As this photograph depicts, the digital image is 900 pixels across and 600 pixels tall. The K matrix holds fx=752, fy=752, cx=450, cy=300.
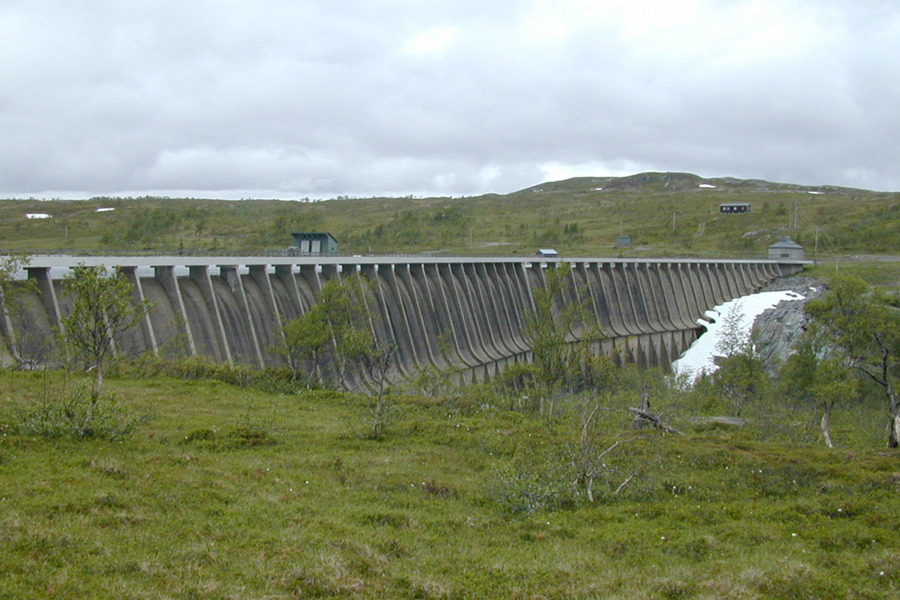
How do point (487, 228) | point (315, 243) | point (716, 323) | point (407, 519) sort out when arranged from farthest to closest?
point (487, 228), point (716, 323), point (315, 243), point (407, 519)

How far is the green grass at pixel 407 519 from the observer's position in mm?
10586

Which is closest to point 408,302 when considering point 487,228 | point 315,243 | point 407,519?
point 315,243

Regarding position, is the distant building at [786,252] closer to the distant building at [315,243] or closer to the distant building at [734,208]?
the distant building at [734,208]

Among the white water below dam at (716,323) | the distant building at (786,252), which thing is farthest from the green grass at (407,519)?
the distant building at (786,252)

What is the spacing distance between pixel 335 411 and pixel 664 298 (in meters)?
75.1

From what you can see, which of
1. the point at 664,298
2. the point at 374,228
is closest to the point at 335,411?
Result: the point at 664,298

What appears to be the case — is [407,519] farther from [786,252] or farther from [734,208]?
[734,208]

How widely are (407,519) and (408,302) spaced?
42557mm

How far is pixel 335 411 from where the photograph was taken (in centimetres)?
2723

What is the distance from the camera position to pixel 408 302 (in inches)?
2221

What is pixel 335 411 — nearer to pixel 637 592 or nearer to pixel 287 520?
pixel 287 520

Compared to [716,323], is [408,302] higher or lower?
higher

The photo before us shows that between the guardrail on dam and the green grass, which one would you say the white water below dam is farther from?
the green grass

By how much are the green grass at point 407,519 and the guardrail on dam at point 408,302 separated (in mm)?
13627
